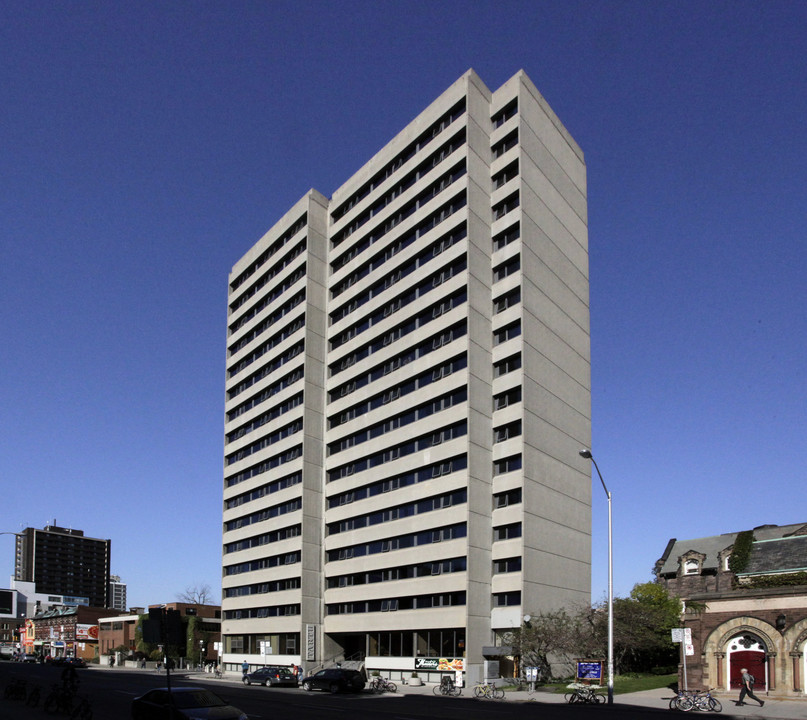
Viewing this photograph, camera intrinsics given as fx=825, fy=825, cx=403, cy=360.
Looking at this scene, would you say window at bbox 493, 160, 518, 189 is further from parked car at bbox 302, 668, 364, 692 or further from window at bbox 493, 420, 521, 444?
parked car at bbox 302, 668, 364, 692

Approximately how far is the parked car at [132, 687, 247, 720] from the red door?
29.4 meters

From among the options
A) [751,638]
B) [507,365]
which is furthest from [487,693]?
[507,365]

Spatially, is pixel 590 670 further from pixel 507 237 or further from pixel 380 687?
pixel 507 237

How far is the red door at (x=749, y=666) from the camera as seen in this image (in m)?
41.8

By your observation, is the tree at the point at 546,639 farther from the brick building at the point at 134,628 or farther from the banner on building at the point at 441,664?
the brick building at the point at 134,628

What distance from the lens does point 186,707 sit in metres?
23.1

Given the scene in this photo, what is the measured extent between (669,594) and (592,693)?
56.5 metres

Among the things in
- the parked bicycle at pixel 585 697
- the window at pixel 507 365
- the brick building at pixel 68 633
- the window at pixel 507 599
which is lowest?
the brick building at pixel 68 633

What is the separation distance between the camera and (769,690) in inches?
1620

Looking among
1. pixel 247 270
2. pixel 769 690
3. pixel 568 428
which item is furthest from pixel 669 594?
pixel 247 270

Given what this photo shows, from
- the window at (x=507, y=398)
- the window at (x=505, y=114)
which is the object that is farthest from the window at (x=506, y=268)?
the window at (x=505, y=114)

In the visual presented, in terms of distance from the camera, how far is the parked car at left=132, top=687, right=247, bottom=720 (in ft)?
73.9

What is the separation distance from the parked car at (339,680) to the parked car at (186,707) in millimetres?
25447

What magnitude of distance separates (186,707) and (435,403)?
142 feet
